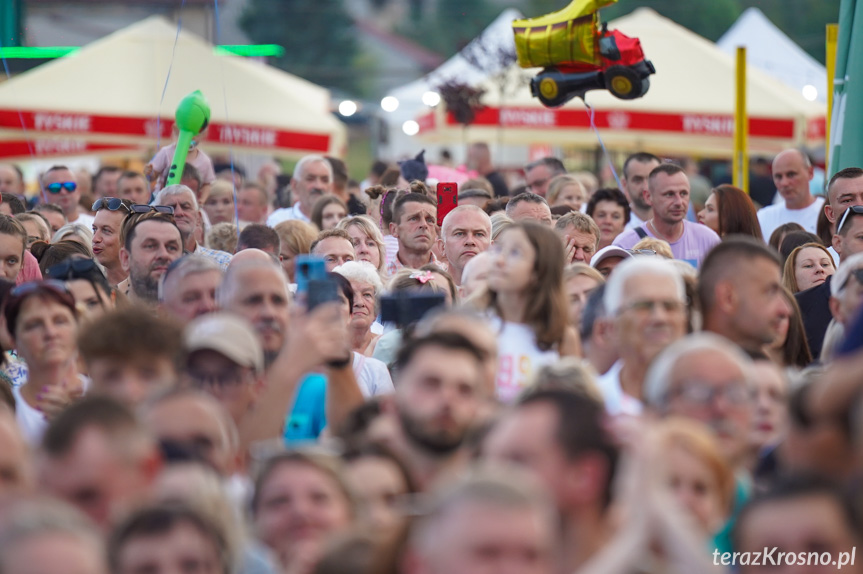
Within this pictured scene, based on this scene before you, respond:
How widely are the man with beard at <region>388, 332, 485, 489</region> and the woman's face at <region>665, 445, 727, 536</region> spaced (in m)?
0.65

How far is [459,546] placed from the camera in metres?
3.00

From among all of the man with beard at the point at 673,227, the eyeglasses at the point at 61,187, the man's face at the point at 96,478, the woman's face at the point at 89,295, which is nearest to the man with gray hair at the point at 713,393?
the man's face at the point at 96,478

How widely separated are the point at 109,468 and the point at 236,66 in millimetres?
13024

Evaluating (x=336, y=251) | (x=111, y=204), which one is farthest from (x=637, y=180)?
(x=111, y=204)

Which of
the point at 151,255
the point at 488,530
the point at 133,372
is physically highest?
the point at 151,255

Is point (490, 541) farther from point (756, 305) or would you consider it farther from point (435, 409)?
point (756, 305)

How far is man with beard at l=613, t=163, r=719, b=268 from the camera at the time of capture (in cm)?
860

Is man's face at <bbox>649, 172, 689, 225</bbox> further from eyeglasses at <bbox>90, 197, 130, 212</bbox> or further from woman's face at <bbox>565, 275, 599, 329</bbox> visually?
eyeglasses at <bbox>90, 197, 130, 212</bbox>

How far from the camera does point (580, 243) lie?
7.85m

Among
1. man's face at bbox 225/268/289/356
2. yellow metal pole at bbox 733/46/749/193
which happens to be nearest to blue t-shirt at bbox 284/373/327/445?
man's face at bbox 225/268/289/356

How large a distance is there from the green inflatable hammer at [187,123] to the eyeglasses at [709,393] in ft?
18.9

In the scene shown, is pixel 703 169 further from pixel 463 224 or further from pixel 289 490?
pixel 289 490

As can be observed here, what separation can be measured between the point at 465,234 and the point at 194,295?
2.30 metres

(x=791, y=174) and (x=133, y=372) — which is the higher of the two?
(x=791, y=174)
